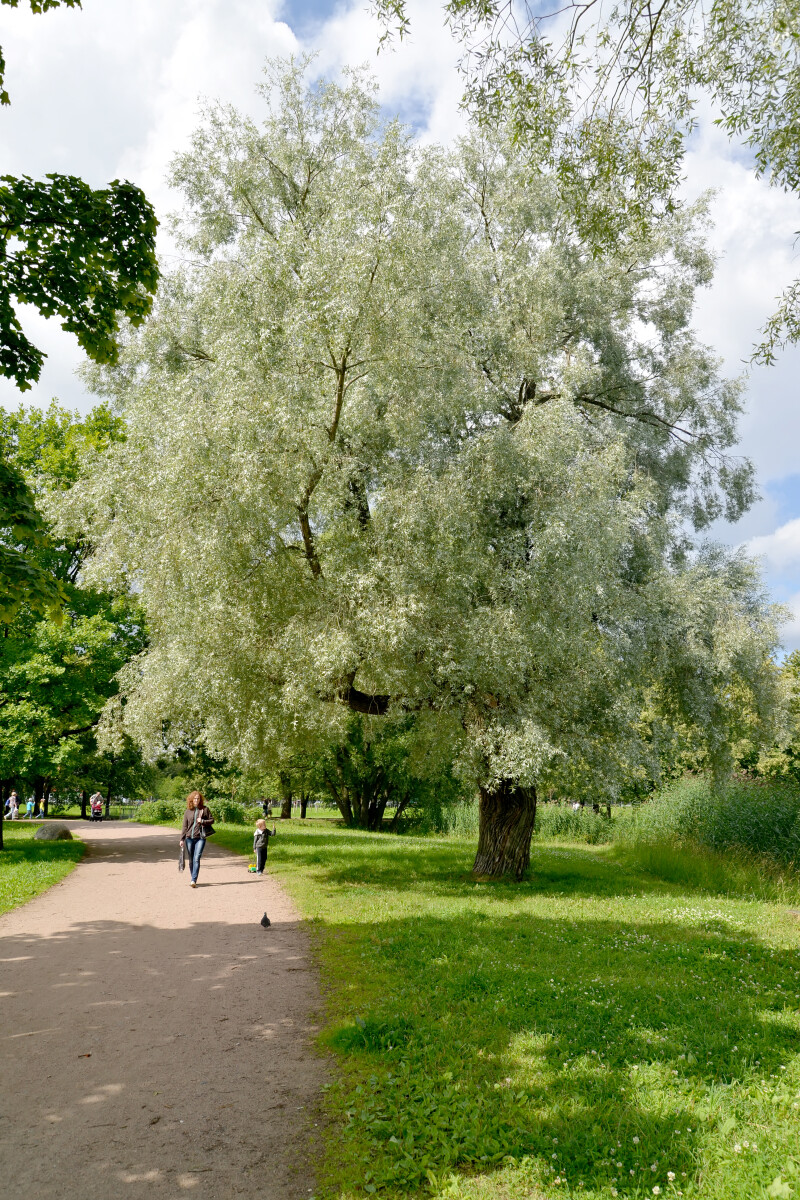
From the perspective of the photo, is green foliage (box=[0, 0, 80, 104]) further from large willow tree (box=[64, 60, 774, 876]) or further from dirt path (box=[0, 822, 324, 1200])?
dirt path (box=[0, 822, 324, 1200])

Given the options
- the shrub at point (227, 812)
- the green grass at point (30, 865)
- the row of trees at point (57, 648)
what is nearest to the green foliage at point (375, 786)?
the shrub at point (227, 812)

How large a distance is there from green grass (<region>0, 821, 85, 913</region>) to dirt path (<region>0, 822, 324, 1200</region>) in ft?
6.44

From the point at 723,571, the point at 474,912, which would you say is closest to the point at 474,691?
the point at 474,912

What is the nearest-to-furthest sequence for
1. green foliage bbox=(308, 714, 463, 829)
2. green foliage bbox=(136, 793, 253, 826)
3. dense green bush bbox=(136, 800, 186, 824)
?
green foliage bbox=(308, 714, 463, 829), green foliage bbox=(136, 793, 253, 826), dense green bush bbox=(136, 800, 186, 824)

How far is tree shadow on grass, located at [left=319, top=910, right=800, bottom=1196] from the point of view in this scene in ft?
13.4

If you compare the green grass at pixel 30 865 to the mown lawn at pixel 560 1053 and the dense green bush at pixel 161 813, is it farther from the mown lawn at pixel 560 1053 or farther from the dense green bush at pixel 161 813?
the dense green bush at pixel 161 813

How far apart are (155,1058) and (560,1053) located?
3.15 meters

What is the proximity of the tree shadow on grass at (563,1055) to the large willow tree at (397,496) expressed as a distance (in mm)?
4127

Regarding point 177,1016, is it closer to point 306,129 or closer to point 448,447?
point 448,447

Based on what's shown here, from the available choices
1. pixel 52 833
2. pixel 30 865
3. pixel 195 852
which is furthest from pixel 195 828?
pixel 52 833

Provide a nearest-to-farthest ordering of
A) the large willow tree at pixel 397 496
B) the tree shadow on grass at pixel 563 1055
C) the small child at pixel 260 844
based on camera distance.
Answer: the tree shadow on grass at pixel 563 1055 → the large willow tree at pixel 397 496 → the small child at pixel 260 844

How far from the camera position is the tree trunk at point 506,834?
48.4 feet

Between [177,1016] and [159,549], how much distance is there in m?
7.79

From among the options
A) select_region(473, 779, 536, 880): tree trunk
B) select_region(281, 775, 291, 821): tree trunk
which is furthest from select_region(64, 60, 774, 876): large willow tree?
select_region(281, 775, 291, 821): tree trunk
